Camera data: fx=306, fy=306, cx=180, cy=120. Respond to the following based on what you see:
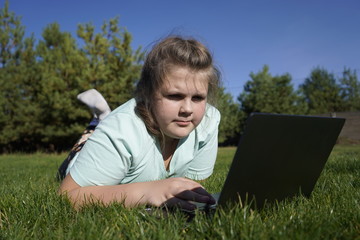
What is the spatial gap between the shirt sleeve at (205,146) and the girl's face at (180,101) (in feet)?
1.72

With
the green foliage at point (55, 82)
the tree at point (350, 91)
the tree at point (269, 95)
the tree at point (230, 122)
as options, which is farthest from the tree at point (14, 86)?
the tree at point (350, 91)

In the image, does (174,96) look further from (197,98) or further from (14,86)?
(14,86)

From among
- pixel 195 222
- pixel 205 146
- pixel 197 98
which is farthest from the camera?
pixel 205 146

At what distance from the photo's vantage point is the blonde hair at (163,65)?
2172mm

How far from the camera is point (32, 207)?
1.93 m

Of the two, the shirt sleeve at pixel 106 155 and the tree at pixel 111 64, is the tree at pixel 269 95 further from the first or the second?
the shirt sleeve at pixel 106 155

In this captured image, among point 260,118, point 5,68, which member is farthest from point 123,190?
point 5,68

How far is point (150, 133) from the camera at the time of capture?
229 cm

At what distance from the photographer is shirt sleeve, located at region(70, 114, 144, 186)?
2.00m

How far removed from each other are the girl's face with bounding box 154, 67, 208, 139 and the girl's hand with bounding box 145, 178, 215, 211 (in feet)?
1.95

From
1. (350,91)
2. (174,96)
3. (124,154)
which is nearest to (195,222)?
(124,154)

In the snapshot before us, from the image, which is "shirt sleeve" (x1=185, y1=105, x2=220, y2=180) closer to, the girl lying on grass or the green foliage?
the girl lying on grass

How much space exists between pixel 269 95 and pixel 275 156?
83.1ft

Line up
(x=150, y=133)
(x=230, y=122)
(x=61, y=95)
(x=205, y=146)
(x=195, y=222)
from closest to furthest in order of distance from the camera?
(x=195, y=222) → (x=150, y=133) → (x=205, y=146) → (x=61, y=95) → (x=230, y=122)
